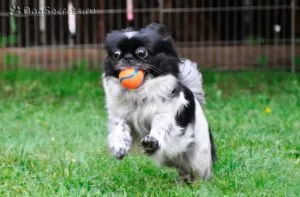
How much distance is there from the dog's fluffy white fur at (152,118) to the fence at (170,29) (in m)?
5.80

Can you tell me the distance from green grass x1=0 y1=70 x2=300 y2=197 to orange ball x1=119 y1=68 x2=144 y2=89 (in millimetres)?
678

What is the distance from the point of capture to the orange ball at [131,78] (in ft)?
13.7

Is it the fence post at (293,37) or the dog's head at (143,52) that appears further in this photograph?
the fence post at (293,37)

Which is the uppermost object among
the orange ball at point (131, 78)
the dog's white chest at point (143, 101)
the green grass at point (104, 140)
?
the orange ball at point (131, 78)

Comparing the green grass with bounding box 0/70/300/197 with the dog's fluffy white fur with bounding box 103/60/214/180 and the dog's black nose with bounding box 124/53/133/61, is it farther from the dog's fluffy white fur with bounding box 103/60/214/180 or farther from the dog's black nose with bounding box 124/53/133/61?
the dog's black nose with bounding box 124/53/133/61

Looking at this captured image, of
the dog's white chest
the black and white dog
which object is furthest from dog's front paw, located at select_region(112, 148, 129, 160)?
the dog's white chest

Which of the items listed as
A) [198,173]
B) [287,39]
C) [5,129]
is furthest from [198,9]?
[198,173]

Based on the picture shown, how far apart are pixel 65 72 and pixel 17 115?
7.01 feet

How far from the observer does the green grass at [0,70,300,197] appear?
15.3 ft

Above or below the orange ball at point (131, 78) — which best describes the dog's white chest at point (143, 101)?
below

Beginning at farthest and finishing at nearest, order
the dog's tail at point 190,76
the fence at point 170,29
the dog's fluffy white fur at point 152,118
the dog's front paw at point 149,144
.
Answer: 1. the fence at point 170,29
2. the dog's tail at point 190,76
3. the dog's fluffy white fur at point 152,118
4. the dog's front paw at point 149,144

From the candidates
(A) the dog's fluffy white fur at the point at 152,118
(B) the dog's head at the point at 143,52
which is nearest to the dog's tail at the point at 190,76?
(A) the dog's fluffy white fur at the point at 152,118

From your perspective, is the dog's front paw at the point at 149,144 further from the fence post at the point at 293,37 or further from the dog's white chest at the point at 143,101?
the fence post at the point at 293,37

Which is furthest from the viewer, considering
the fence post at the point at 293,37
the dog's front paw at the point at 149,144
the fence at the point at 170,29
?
the fence at the point at 170,29
